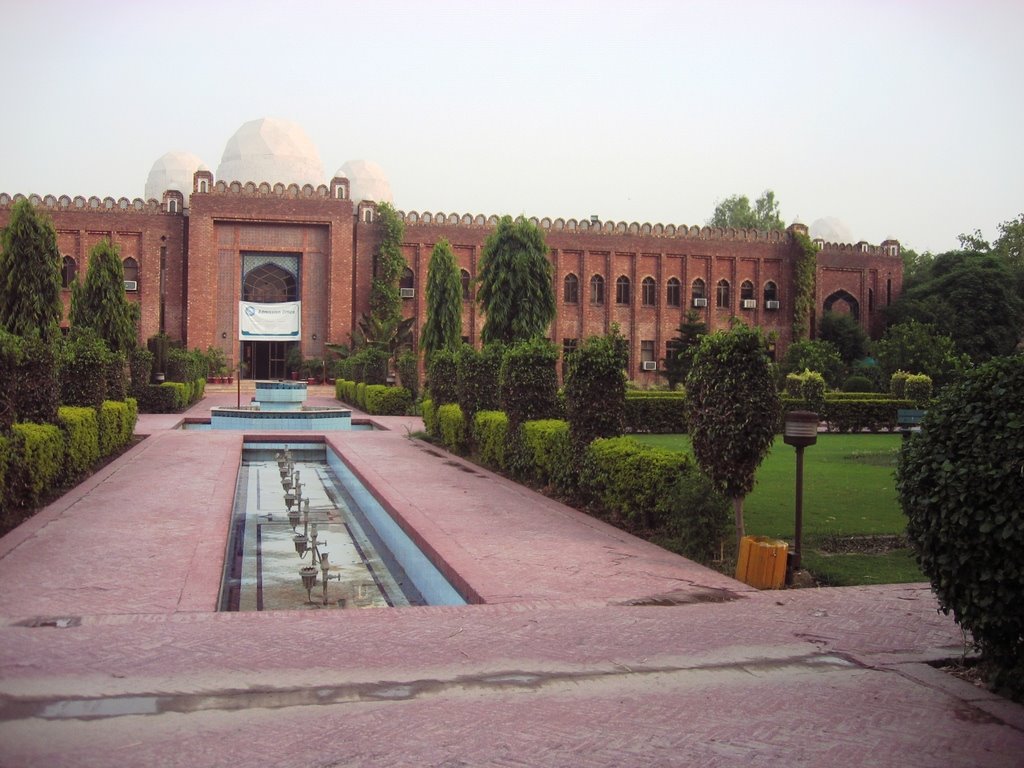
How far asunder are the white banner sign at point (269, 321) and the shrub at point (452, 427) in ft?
58.1

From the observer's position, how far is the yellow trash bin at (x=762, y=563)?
5707mm

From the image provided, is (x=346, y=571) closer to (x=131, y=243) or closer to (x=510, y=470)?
(x=510, y=470)

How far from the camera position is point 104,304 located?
59.3ft

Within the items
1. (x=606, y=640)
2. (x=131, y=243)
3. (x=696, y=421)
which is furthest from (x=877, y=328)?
(x=606, y=640)

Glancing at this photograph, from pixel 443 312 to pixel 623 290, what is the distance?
18168mm

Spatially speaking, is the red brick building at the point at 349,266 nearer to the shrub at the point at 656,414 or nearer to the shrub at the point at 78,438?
the shrub at the point at 656,414

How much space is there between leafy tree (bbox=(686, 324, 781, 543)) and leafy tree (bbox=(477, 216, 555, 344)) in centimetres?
880

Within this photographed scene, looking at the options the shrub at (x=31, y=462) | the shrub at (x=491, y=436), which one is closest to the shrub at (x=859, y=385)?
the shrub at (x=491, y=436)

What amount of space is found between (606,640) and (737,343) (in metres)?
2.69

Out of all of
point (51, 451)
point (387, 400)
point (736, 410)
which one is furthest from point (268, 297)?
point (736, 410)

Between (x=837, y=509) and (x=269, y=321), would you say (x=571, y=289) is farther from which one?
(x=837, y=509)

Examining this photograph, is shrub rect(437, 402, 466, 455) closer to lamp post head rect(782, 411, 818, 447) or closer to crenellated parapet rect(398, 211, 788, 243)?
lamp post head rect(782, 411, 818, 447)

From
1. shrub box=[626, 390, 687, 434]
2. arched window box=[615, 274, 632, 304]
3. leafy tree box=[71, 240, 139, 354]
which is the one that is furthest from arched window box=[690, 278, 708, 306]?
leafy tree box=[71, 240, 139, 354]

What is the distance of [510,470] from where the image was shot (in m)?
11.1
